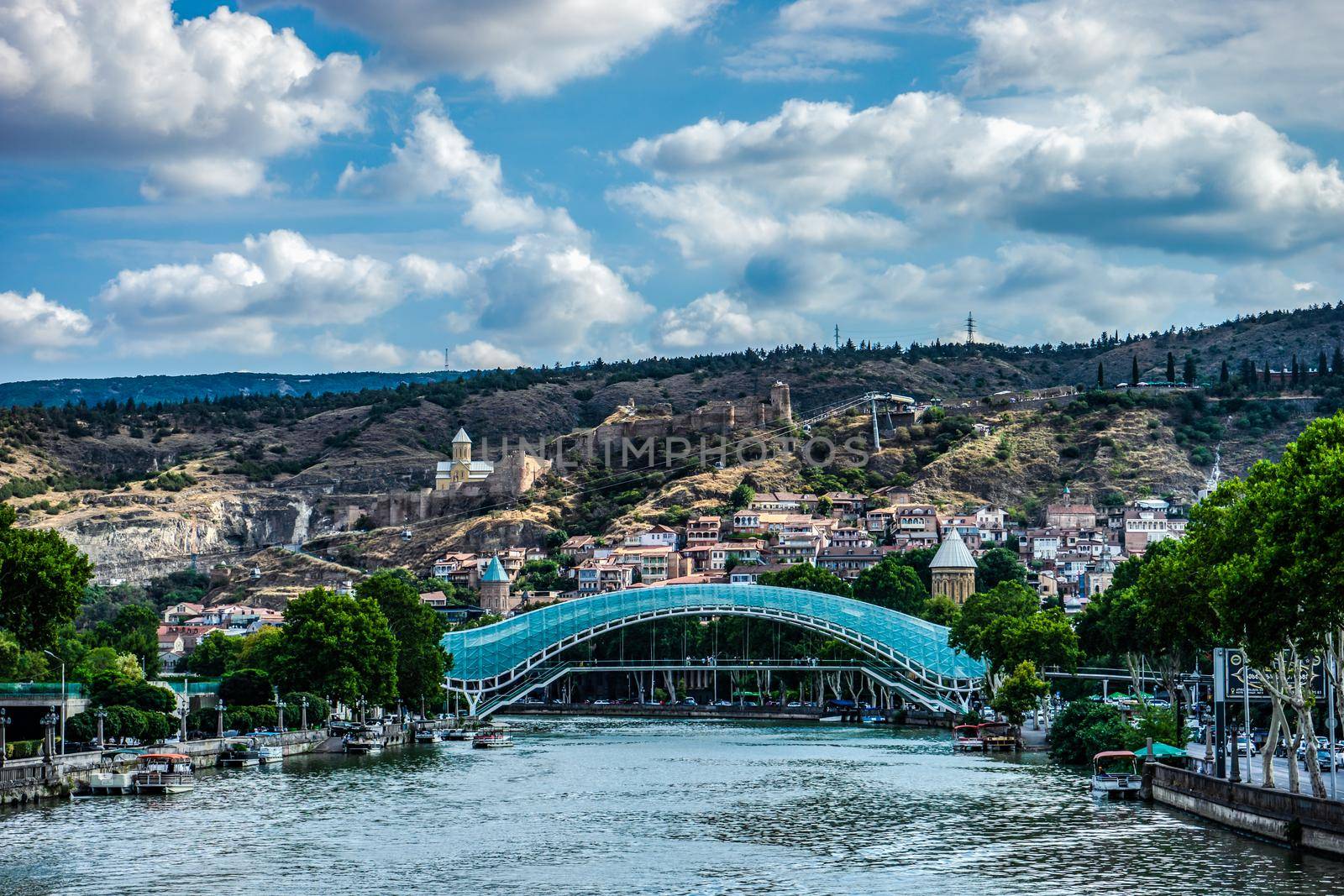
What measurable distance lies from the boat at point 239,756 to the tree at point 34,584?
11335mm

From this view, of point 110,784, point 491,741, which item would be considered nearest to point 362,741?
point 491,741

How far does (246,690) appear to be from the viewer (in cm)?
7388

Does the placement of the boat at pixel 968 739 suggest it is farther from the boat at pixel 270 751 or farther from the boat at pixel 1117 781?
the boat at pixel 270 751

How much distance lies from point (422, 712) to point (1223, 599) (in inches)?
2166

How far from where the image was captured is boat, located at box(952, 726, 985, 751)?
7331 cm

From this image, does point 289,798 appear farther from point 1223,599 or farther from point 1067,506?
point 1067,506

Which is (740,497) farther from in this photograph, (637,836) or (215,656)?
(637,836)

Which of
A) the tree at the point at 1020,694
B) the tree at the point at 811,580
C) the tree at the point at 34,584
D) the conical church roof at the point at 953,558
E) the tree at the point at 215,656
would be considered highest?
the conical church roof at the point at 953,558

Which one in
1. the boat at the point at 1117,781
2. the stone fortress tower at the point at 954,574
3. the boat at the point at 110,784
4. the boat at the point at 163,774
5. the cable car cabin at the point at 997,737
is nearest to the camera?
the boat at the point at 1117,781

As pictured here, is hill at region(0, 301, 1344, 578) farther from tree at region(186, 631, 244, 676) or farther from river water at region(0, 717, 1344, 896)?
river water at region(0, 717, 1344, 896)

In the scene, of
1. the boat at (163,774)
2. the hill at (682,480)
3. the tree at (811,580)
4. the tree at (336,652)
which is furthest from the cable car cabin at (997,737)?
the hill at (682,480)

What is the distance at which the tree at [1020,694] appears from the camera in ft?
243

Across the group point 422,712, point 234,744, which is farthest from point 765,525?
point 234,744

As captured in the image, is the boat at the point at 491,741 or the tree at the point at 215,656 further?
the tree at the point at 215,656
